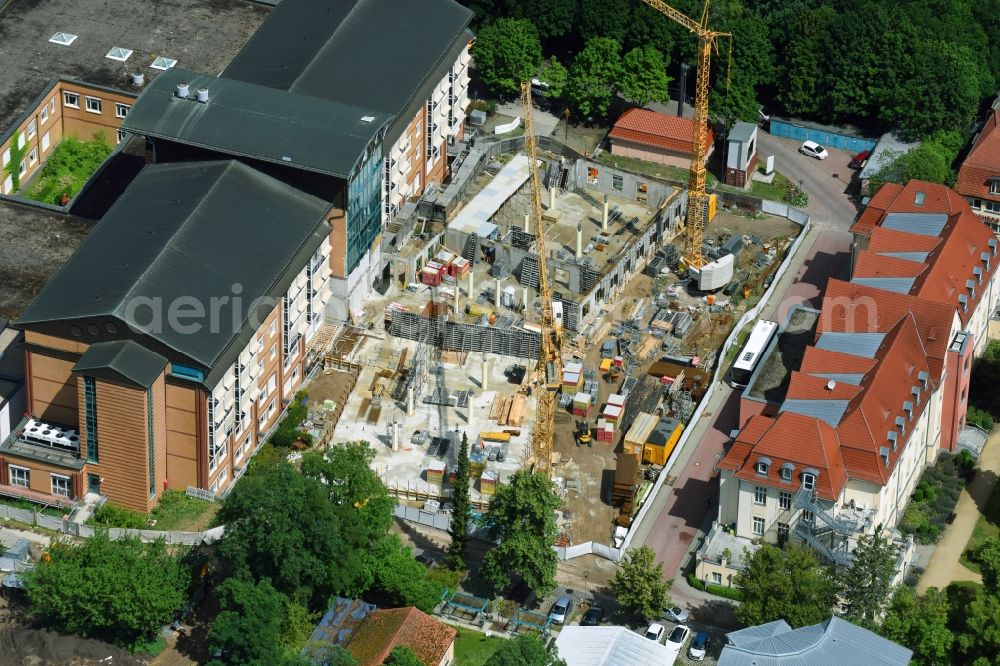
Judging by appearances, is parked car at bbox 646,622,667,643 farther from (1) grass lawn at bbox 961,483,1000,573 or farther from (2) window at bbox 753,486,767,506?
(1) grass lawn at bbox 961,483,1000,573

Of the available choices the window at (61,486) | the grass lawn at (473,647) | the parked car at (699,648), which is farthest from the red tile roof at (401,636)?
the window at (61,486)

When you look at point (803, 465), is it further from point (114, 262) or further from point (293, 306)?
point (114, 262)

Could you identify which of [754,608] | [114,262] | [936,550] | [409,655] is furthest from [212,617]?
[936,550]

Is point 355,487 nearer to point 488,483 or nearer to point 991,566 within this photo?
point 488,483

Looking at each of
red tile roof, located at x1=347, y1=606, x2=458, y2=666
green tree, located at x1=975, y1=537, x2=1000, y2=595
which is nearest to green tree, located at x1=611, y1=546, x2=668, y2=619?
red tile roof, located at x1=347, y1=606, x2=458, y2=666

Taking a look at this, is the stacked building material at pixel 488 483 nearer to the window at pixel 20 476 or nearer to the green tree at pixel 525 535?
the green tree at pixel 525 535
